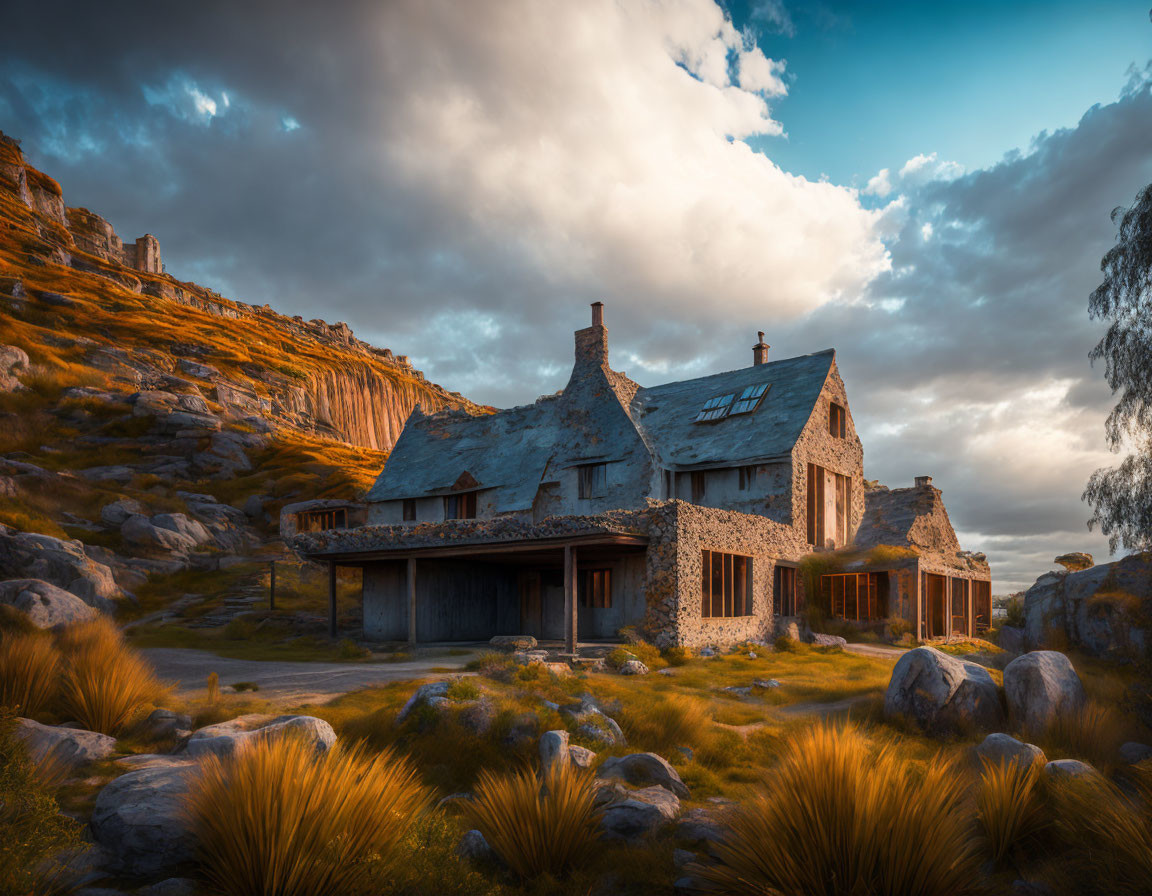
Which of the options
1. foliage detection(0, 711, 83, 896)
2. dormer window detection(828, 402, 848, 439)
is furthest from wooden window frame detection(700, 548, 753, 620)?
foliage detection(0, 711, 83, 896)

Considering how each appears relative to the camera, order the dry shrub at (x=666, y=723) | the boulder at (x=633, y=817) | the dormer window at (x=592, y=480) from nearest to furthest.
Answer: the boulder at (x=633, y=817), the dry shrub at (x=666, y=723), the dormer window at (x=592, y=480)

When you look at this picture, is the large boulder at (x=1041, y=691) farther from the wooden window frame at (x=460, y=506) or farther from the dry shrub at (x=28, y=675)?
the wooden window frame at (x=460, y=506)

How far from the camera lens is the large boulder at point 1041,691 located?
10.5 metres

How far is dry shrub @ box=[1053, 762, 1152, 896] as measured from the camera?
5.62 metres

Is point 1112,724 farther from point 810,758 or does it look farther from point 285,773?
point 285,773

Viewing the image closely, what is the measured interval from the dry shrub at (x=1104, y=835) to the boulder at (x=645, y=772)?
3674mm

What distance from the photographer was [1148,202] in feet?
44.7

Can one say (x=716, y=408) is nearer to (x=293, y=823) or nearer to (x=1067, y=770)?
(x=1067, y=770)

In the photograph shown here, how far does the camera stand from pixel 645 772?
859cm

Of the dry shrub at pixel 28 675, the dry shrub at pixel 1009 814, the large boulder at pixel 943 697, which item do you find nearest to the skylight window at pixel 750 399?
the large boulder at pixel 943 697

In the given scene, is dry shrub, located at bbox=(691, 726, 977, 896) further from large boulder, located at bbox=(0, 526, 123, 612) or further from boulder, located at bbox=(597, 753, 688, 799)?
large boulder, located at bbox=(0, 526, 123, 612)

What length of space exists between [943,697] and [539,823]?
7.46 metres

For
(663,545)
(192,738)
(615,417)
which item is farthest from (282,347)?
→ (192,738)

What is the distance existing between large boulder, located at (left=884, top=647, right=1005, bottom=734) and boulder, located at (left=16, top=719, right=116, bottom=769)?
1095 centimetres
